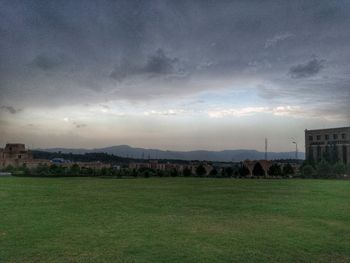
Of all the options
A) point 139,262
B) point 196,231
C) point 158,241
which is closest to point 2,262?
point 139,262

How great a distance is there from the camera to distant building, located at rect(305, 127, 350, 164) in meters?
86.3

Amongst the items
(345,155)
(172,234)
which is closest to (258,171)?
(345,155)

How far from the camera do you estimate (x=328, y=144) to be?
9238 cm

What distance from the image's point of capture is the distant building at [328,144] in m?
86.3

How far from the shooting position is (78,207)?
16.5 meters

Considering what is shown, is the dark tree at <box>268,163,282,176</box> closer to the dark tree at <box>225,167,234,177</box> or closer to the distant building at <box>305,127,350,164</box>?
the dark tree at <box>225,167,234,177</box>

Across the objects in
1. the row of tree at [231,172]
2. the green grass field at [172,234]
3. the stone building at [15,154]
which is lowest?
the green grass field at [172,234]

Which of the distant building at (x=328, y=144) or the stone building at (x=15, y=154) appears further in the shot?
the stone building at (x=15, y=154)

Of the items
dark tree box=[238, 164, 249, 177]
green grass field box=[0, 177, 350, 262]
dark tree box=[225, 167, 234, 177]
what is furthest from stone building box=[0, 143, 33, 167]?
green grass field box=[0, 177, 350, 262]

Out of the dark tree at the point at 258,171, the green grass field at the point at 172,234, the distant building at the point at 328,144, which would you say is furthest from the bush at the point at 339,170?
the green grass field at the point at 172,234

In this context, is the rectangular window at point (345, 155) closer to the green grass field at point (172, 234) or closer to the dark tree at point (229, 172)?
the dark tree at point (229, 172)

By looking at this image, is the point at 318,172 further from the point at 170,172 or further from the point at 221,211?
the point at 221,211

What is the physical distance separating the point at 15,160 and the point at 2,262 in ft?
364

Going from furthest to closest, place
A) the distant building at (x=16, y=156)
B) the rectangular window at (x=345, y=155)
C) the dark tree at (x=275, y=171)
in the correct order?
1. the distant building at (x=16, y=156)
2. the rectangular window at (x=345, y=155)
3. the dark tree at (x=275, y=171)
